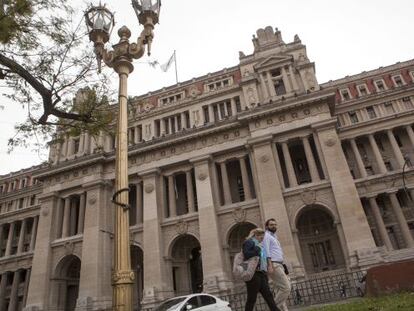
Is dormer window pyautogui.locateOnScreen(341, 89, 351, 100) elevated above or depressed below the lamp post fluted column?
above

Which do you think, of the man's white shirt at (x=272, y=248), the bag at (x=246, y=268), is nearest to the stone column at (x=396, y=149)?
the man's white shirt at (x=272, y=248)

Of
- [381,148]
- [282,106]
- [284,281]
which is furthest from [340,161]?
[284,281]

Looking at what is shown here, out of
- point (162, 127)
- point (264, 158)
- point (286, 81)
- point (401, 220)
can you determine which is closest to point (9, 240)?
point (162, 127)

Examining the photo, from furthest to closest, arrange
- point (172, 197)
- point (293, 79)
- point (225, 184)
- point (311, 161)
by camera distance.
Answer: point (293, 79), point (172, 197), point (225, 184), point (311, 161)

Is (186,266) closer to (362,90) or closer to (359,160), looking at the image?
(359,160)

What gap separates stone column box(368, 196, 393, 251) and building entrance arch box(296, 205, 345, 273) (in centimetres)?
441

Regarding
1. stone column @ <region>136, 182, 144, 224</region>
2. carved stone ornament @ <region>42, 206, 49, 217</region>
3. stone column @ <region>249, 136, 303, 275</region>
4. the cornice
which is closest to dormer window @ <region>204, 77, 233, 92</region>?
stone column @ <region>249, 136, 303, 275</region>

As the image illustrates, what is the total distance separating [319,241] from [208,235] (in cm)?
983

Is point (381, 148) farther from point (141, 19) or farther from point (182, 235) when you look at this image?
point (141, 19)

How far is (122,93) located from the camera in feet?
24.7

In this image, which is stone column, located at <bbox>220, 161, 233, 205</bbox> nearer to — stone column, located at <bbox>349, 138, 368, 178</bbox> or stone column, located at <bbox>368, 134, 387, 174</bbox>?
stone column, located at <bbox>349, 138, 368, 178</bbox>

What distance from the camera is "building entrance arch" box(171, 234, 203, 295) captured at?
30.2 meters

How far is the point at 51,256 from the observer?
32125 millimetres

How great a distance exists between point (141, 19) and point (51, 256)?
30197mm
